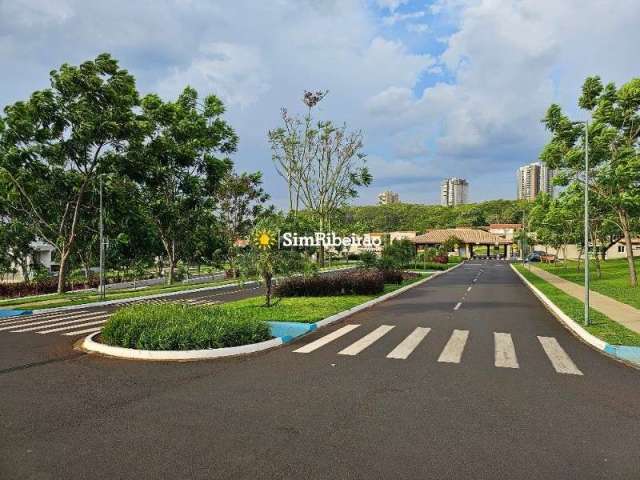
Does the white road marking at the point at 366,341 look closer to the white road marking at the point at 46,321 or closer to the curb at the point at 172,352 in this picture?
the curb at the point at 172,352

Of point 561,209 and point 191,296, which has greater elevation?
point 561,209

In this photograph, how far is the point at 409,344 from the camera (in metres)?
10.8

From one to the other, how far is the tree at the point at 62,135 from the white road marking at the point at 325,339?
18.4 m

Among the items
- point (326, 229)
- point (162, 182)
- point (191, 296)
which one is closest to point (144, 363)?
point (191, 296)

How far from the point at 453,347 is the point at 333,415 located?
5.30 metres

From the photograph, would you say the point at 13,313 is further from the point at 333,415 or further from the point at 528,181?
the point at 528,181

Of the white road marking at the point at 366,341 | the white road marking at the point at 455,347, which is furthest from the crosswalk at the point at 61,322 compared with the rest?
the white road marking at the point at 455,347

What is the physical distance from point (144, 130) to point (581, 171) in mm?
25768

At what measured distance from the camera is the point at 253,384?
758 cm

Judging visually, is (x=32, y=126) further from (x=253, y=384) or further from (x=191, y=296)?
(x=253, y=384)

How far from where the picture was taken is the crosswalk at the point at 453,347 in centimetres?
908

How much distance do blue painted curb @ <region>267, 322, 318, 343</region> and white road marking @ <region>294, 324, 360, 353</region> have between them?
69 cm

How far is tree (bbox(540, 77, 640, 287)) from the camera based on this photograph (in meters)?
23.6

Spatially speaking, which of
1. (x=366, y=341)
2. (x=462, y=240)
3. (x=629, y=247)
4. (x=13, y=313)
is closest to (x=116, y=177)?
(x=13, y=313)
